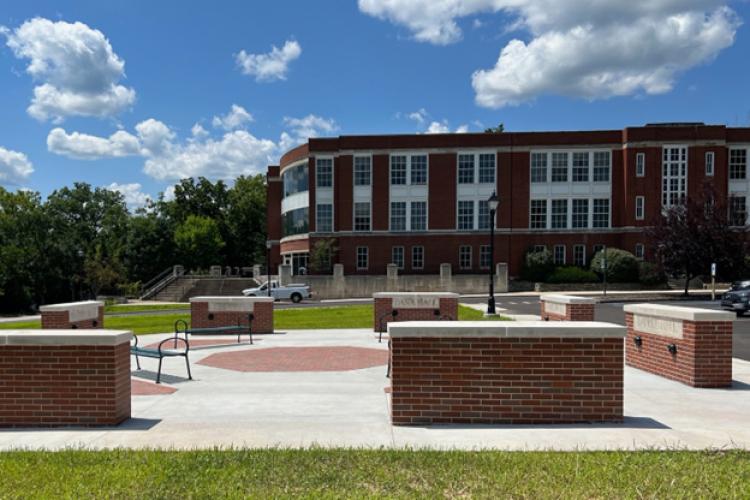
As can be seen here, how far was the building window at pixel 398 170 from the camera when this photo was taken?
159ft

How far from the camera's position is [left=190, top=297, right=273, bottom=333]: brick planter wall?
1688 centimetres

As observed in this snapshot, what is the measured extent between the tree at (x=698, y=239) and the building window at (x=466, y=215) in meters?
14.4

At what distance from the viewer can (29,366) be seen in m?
6.70

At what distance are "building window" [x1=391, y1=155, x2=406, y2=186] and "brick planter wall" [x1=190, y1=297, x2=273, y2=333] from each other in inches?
1286

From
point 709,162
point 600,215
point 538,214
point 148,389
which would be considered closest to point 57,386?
point 148,389

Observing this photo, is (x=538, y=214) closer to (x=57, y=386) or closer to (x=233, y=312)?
(x=233, y=312)

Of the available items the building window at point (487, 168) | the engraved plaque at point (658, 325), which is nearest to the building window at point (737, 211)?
the building window at point (487, 168)

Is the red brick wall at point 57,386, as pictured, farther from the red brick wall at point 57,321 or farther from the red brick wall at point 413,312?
the red brick wall at point 413,312

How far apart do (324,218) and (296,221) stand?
352cm

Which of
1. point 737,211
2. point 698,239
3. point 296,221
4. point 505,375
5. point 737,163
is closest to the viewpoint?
point 505,375

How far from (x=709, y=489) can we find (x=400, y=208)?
4438 centimetres

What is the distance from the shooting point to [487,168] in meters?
47.8

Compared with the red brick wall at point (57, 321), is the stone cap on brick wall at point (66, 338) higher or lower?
higher

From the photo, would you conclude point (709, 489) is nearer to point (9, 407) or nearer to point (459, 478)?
point (459, 478)
